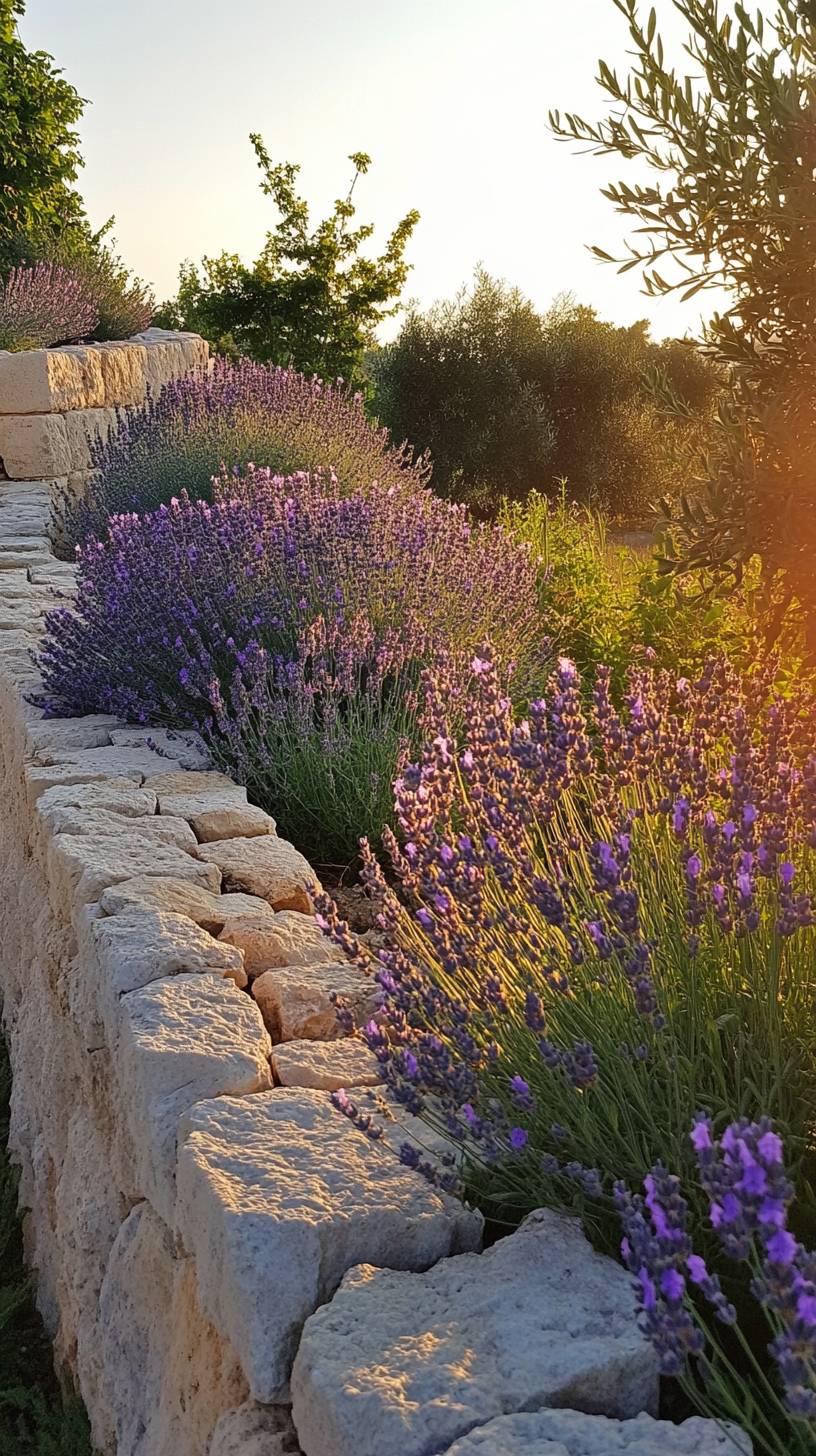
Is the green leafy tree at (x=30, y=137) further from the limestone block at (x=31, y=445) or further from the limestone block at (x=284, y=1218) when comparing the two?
the limestone block at (x=284, y=1218)

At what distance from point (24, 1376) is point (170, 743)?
1806 millimetres

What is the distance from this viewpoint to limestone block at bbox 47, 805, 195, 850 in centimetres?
312

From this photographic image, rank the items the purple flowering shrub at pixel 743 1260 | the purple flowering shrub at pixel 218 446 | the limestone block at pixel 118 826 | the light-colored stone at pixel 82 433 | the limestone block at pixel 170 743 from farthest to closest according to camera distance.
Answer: the light-colored stone at pixel 82 433, the purple flowering shrub at pixel 218 446, the limestone block at pixel 170 743, the limestone block at pixel 118 826, the purple flowering shrub at pixel 743 1260

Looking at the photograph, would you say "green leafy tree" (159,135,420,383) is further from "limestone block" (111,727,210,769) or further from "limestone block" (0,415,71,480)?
"limestone block" (111,727,210,769)

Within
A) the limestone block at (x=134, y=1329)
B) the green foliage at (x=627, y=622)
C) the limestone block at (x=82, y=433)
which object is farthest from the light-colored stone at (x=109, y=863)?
the limestone block at (x=82, y=433)

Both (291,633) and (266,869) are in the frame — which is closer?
(266,869)

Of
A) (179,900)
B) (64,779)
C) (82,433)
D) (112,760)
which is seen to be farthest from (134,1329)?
(82,433)

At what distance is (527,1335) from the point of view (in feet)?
4.96

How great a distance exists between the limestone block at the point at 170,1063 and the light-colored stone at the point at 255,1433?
0.40 meters

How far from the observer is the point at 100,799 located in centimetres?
336

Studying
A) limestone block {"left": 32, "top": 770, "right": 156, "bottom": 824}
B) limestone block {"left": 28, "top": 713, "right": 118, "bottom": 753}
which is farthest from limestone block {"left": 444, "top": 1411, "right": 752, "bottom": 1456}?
limestone block {"left": 28, "top": 713, "right": 118, "bottom": 753}

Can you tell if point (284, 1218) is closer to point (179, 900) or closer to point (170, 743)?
point (179, 900)

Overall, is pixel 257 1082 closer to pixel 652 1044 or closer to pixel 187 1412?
pixel 187 1412

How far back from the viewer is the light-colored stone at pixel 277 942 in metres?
2.57
